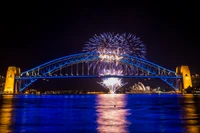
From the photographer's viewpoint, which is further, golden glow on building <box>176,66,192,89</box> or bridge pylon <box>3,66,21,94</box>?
bridge pylon <box>3,66,21,94</box>

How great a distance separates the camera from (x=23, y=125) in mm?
15711

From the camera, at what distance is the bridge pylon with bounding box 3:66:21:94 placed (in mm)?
86438

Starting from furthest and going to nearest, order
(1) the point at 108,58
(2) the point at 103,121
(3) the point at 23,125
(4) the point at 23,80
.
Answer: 1. (4) the point at 23,80
2. (1) the point at 108,58
3. (2) the point at 103,121
4. (3) the point at 23,125

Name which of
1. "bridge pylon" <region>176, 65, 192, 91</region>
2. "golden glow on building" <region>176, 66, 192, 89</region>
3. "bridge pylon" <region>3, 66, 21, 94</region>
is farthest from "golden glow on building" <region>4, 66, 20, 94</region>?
"golden glow on building" <region>176, 66, 192, 89</region>

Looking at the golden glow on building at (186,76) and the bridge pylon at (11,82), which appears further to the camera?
the bridge pylon at (11,82)

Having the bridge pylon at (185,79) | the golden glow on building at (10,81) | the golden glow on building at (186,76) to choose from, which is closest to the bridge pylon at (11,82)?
the golden glow on building at (10,81)

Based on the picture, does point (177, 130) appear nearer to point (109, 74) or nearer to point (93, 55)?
point (109, 74)

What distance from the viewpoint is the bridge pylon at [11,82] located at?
284 ft

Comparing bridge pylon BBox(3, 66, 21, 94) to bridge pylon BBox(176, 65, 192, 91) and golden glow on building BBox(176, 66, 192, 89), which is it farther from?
golden glow on building BBox(176, 66, 192, 89)

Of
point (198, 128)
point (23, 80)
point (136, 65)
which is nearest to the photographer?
point (198, 128)

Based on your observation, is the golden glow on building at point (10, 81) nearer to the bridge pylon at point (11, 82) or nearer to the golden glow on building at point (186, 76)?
the bridge pylon at point (11, 82)

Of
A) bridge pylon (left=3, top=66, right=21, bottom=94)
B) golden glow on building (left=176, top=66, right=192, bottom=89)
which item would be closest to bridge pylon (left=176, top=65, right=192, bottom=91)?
golden glow on building (left=176, top=66, right=192, bottom=89)

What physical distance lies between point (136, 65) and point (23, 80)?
28.2m

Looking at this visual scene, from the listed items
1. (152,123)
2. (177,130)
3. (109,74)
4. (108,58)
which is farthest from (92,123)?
(109,74)
